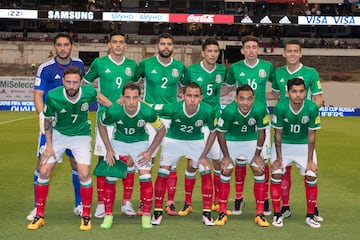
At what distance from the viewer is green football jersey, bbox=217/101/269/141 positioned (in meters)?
6.66

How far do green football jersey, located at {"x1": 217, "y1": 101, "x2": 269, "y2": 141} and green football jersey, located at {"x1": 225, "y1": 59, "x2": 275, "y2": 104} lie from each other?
0.38 meters

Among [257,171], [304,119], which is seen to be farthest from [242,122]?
[304,119]

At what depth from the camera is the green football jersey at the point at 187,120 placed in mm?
6676

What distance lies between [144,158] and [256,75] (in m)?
1.89

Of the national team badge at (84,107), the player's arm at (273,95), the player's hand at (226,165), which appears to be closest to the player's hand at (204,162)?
the player's hand at (226,165)

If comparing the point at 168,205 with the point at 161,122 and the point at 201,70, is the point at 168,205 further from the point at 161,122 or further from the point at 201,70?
the point at 201,70

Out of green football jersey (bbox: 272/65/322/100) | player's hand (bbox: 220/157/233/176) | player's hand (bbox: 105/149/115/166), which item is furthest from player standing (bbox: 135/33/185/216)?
green football jersey (bbox: 272/65/322/100)

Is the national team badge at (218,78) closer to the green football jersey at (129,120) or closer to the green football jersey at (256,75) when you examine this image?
the green football jersey at (256,75)

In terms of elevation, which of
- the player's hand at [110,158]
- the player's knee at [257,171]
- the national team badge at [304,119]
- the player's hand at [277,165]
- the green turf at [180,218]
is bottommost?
the green turf at [180,218]

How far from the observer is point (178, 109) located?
6.72 meters

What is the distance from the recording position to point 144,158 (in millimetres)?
6469

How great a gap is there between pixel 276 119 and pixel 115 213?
2404 mm

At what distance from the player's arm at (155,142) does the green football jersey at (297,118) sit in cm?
136

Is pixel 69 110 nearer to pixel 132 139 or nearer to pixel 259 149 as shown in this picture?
pixel 132 139
